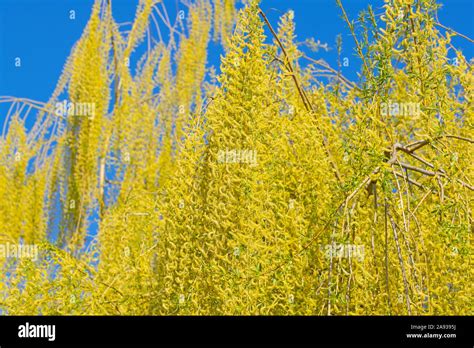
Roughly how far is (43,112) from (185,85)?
1.10 metres

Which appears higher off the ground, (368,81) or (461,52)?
(461,52)

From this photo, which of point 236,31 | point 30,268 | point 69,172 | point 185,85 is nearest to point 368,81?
point 236,31

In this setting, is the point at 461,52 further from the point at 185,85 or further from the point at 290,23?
the point at 185,85

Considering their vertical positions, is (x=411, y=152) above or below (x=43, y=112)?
below

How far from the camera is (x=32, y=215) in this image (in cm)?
454

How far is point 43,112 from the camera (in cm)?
472
